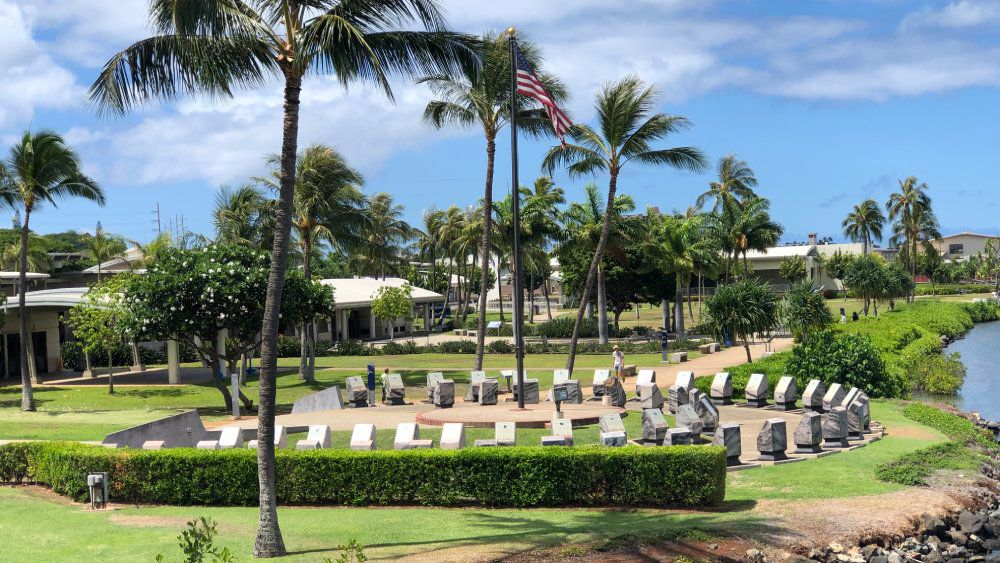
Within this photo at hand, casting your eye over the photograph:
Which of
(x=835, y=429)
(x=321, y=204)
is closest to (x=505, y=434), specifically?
(x=835, y=429)

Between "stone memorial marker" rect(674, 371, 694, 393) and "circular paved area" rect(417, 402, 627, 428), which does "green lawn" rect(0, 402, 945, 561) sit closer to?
"circular paved area" rect(417, 402, 627, 428)

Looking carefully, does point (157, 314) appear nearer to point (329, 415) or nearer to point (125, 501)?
point (329, 415)

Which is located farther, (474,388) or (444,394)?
(474,388)

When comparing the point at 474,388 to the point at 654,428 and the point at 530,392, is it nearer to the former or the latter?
the point at 530,392

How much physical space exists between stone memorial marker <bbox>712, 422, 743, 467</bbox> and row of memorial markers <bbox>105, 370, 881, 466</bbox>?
2 centimetres

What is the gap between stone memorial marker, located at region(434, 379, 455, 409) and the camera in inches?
1109

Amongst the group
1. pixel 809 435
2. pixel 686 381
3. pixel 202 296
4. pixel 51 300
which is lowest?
pixel 809 435

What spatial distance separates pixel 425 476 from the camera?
50.2 ft

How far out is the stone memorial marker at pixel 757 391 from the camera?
88.2 ft

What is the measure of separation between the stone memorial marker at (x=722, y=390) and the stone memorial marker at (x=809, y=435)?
8.42 m

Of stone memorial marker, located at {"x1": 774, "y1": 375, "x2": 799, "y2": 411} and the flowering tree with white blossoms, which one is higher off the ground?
the flowering tree with white blossoms

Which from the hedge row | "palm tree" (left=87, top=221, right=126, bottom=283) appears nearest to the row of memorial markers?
the hedge row

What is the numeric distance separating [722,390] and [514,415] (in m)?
6.99

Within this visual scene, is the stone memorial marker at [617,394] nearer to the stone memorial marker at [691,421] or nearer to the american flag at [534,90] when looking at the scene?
the stone memorial marker at [691,421]
